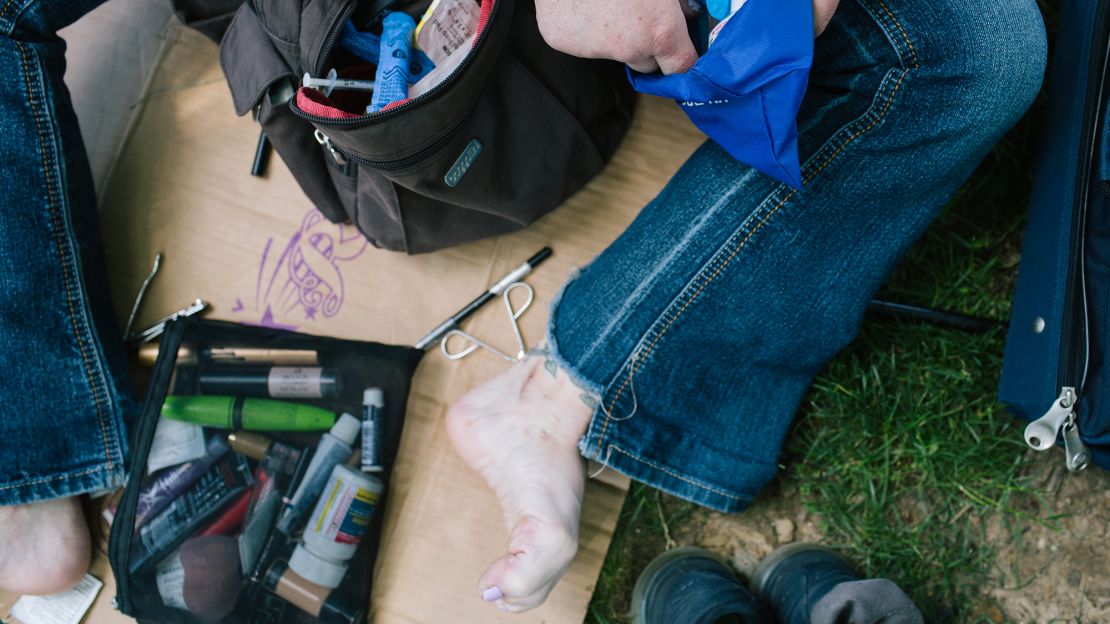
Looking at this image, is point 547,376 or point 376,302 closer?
point 547,376

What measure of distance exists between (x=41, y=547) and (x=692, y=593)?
0.80 m

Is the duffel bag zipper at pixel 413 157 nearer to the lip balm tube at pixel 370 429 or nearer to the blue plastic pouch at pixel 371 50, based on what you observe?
the blue plastic pouch at pixel 371 50

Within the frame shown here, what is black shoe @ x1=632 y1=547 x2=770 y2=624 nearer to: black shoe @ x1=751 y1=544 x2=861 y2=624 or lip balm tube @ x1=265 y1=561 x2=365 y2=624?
black shoe @ x1=751 y1=544 x2=861 y2=624

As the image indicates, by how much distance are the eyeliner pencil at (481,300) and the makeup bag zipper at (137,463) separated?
0.30 metres

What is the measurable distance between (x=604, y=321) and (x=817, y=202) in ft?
0.86

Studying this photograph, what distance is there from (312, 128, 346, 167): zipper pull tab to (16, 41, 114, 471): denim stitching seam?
0.34 m

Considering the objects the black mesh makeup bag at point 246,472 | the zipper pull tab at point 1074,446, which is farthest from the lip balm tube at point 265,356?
the zipper pull tab at point 1074,446

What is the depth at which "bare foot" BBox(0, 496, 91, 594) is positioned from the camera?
986mm

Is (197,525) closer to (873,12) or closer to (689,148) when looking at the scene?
(689,148)

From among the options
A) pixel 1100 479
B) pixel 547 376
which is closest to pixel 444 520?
pixel 547 376

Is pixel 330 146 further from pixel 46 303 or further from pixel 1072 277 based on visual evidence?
pixel 1072 277

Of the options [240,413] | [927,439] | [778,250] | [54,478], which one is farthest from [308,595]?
[927,439]

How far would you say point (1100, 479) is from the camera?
41.0 inches

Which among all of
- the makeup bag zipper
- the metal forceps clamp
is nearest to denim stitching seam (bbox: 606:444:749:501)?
the metal forceps clamp
